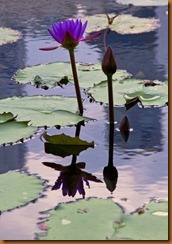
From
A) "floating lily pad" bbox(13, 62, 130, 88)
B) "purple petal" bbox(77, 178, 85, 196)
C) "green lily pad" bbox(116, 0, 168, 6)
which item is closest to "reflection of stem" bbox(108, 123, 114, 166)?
"purple petal" bbox(77, 178, 85, 196)

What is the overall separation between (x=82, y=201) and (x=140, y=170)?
0.22 meters

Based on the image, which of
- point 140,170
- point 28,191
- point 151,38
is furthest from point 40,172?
point 151,38

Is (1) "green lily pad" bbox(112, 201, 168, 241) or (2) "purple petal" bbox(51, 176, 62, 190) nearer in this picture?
(1) "green lily pad" bbox(112, 201, 168, 241)

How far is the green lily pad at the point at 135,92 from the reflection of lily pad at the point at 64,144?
32cm

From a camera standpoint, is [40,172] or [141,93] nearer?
[40,172]

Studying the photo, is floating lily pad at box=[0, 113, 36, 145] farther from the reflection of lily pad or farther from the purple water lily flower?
the purple water lily flower

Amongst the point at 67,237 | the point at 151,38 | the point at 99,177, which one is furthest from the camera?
the point at 151,38

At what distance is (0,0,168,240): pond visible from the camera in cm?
132

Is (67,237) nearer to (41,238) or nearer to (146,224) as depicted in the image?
(41,238)

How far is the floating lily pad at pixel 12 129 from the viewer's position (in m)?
1.67

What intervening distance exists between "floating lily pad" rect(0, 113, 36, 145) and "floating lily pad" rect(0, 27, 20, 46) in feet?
3.28

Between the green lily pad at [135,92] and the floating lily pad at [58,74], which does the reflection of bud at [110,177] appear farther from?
the floating lily pad at [58,74]

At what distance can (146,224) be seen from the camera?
1188 millimetres

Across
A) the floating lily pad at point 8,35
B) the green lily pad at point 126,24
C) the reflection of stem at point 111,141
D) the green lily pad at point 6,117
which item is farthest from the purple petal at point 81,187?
the green lily pad at point 126,24
